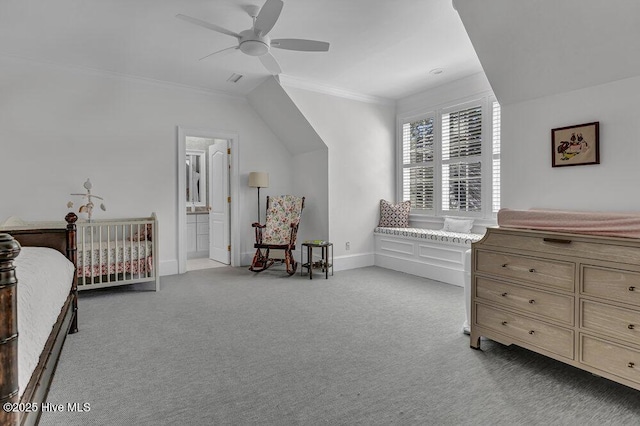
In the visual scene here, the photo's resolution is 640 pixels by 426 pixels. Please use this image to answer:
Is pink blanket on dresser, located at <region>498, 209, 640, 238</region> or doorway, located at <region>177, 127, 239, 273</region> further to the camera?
doorway, located at <region>177, 127, 239, 273</region>

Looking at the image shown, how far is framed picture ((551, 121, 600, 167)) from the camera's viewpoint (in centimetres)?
232

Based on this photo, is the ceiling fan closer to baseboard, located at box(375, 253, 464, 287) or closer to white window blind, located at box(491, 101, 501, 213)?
white window blind, located at box(491, 101, 501, 213)

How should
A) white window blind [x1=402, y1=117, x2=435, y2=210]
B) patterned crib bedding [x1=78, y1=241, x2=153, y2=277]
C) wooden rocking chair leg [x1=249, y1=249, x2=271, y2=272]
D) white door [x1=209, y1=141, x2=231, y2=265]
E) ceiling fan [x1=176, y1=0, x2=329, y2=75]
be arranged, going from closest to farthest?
ceiling fan [x1=176, y1=0, x2=329, y2=75]
patterned crib bedding [x1=78, y1=241, x2=153, y2=277]
wooden rocking chair leg [x1=249, y1=249, x2=271, y2=272]
white window blind [x1=402, y1=117, x2=435, y2=210]
white door [x1=209, y1=141, x2=231, y2=265]

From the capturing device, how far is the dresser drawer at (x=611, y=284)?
1774 mm

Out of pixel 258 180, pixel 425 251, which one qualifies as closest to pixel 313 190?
pixel 258 180

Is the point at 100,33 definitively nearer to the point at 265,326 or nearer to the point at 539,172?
the point at 265,326

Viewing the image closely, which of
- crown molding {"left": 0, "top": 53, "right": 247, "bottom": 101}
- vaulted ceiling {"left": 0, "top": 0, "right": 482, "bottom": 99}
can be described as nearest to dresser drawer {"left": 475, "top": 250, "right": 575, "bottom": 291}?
→ vaulted ceiling {"left": 0, "top": 0, "right": 482, "bottom": 99}

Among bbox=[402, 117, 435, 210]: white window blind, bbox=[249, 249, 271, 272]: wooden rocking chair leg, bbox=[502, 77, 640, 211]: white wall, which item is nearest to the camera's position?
bbox=[502, 77, 640, 211]: white wall

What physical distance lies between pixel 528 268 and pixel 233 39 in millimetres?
3384

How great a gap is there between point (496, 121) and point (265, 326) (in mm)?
3721

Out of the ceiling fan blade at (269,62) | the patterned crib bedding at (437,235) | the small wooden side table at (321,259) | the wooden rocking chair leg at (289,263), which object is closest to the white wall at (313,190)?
the small wooden side table at (321,259)

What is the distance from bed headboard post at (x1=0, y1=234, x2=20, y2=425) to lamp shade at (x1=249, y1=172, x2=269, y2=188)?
435 centimetres

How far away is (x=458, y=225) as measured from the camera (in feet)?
15.5

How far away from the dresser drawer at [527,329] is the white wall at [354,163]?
288 centimetres
